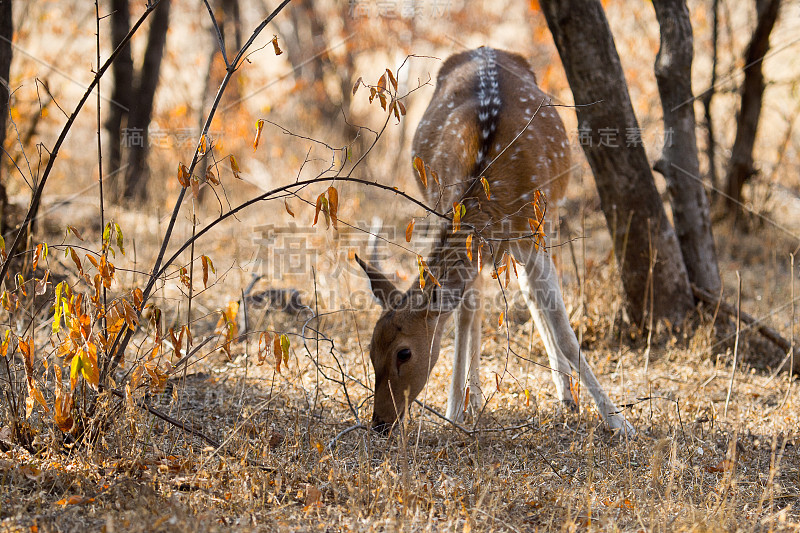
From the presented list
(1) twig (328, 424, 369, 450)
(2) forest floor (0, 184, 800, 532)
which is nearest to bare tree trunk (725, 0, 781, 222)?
(2) forest floor (0, 184, 800, 532)

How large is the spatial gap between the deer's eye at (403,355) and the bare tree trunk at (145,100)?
722cm

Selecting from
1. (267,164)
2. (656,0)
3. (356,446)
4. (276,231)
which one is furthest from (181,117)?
(356,446)

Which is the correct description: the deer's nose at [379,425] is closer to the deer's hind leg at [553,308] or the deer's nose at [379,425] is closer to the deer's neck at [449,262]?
the deer's neck at [449,262]

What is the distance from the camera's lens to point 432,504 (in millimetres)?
3084

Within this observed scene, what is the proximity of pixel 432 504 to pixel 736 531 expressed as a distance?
119 centimetres

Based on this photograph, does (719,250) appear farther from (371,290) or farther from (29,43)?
(29,43)

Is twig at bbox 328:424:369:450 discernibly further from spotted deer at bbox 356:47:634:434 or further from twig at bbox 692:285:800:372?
twig at bbox 692:285:800:372

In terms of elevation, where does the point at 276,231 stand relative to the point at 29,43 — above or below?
below

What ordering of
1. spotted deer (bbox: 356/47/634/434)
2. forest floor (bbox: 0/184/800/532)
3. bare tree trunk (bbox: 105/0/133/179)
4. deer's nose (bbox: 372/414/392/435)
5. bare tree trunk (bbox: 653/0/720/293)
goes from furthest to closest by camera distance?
bare tree trunk (bbox: 105/0/133/179), bare tree trunk (bbox: 653/0/720/293), spotted deer (bbox: 356/47/634/434), deer's nose (bbox: 372/414/392/435), forest floor (bbox: 0/184/800/532)

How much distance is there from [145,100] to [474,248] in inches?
305

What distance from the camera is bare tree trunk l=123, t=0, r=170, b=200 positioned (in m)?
10.5

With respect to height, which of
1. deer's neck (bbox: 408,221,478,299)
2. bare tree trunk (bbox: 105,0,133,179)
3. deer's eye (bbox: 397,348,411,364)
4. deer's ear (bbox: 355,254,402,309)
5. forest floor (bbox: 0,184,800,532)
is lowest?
forest floor (bbox: 0,184,800,532)

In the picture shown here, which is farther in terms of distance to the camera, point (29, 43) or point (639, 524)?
point (29, 43)

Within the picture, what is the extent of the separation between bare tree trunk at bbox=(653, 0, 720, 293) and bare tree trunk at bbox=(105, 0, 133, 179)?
24.0 feet
